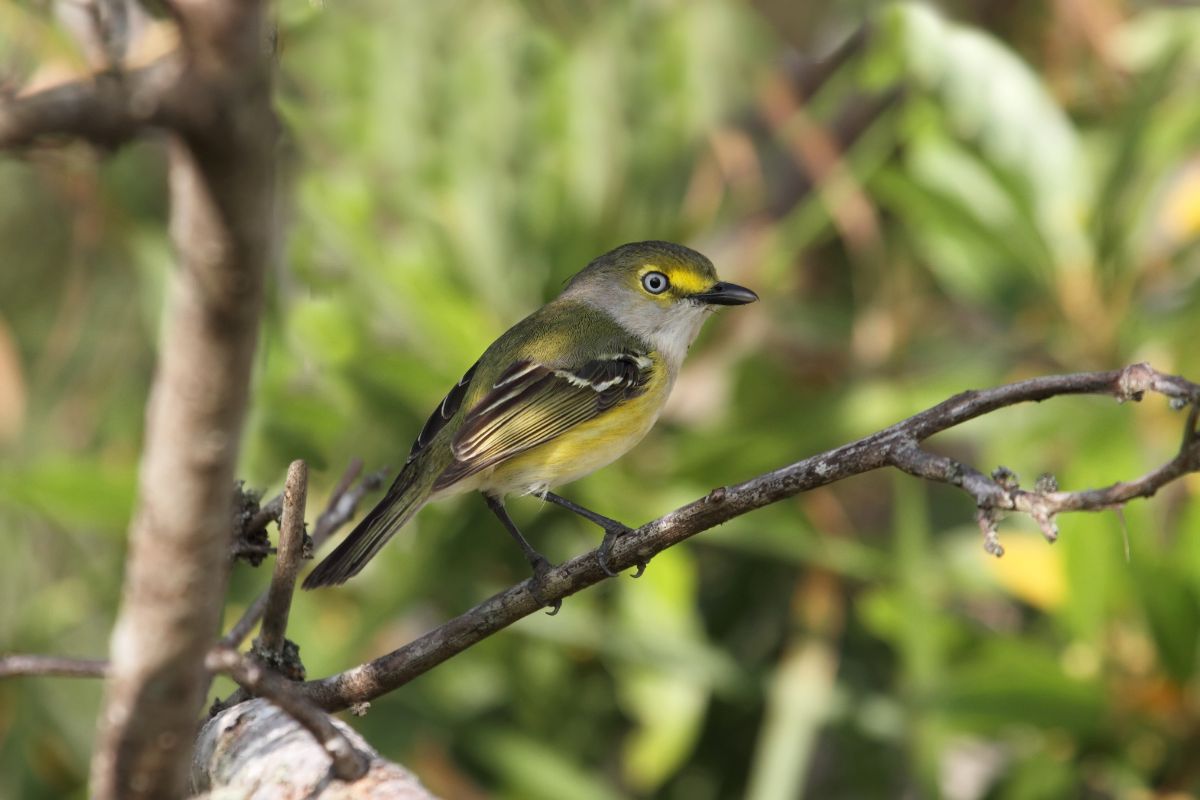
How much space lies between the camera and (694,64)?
4559 mm

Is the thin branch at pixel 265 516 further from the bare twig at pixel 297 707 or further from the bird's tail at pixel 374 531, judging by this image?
the bare twig at pixel 297 707

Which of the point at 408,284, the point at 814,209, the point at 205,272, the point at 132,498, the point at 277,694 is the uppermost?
the point at 814,209

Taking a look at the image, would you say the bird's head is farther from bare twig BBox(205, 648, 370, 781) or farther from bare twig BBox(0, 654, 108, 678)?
bare twig BBox(0, 654, 108, 678)

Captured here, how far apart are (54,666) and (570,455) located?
50.1 inches

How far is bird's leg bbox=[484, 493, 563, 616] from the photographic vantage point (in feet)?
Result: 5.63

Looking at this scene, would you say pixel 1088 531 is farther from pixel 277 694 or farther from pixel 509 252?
pixel 277 694

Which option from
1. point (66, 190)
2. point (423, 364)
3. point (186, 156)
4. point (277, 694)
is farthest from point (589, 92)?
point (186, 156)

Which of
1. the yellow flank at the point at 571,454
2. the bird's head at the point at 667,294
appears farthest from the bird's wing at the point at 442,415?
the bird's head at the point at 667,294

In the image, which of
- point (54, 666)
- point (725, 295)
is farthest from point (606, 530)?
point (54, 666)

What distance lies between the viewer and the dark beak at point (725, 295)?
2945 millimetres

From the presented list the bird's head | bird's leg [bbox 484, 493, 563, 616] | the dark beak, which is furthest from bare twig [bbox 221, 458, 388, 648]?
the dark beak

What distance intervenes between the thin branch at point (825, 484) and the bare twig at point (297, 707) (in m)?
0.21

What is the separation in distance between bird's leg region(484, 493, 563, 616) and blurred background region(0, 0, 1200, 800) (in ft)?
3.02

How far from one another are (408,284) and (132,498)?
986 millimetres
